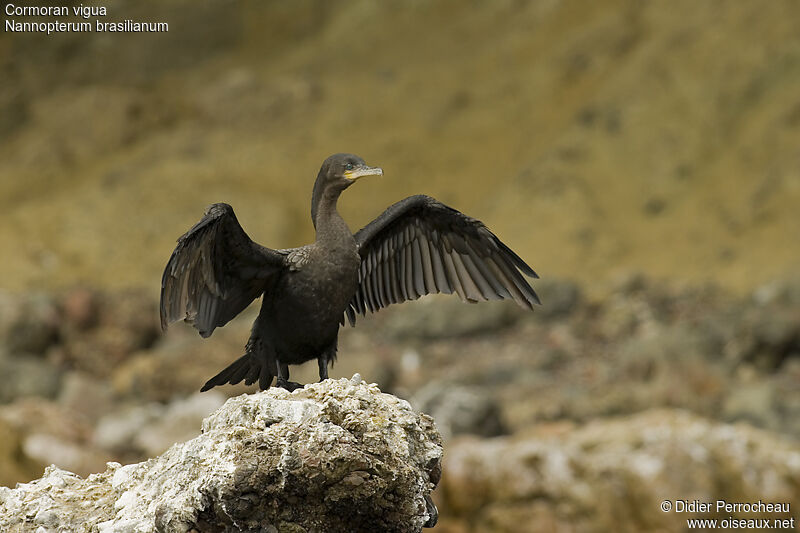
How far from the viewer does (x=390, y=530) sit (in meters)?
4.56

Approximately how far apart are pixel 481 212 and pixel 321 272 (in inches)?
935

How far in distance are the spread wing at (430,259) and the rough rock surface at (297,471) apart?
1.79 meters

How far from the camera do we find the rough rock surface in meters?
4.27

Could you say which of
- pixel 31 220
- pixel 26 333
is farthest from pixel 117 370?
pixel 31 220

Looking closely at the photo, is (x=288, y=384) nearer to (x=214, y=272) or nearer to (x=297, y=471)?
(x=214, y=272)

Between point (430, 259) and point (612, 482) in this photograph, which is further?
point (612, 482)

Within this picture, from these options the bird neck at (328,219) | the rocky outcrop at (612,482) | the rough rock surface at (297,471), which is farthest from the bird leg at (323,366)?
the rocky outcrop at (612,482)

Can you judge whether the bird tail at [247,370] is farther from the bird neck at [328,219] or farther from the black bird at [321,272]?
the bird neck at [328,219]

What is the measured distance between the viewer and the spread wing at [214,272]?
5.39m

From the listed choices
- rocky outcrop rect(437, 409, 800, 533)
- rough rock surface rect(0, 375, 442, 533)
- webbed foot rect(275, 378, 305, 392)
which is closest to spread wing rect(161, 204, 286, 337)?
webbed foot rect(275, 378, 305, 392)

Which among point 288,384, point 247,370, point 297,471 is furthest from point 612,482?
point 297,471

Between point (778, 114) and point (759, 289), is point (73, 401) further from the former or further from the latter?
point (778, 114)

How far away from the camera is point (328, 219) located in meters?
5.88

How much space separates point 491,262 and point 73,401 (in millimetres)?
12626
